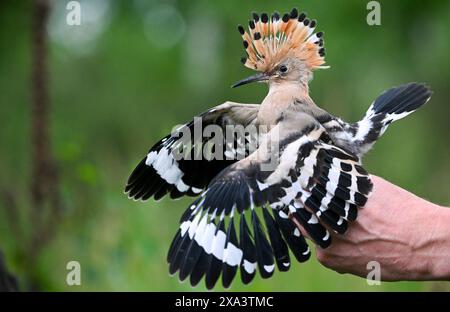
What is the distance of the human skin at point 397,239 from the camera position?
6.14 ft

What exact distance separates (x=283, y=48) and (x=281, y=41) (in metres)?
0.03

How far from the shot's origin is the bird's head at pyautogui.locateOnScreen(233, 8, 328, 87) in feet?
6.97

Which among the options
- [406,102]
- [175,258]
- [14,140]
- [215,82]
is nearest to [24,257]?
[175,258]

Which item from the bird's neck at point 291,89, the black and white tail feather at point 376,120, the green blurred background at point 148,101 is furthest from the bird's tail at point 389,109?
the green blurred background at point 148,101

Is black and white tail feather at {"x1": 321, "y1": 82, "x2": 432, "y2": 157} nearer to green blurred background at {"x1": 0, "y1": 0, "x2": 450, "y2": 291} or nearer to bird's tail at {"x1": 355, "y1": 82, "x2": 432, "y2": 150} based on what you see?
bird's tail at {"x1": 355, "y1": 82, "x2": 432, "y2": 150}

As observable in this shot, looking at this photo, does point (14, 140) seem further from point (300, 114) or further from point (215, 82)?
point (300, 114)

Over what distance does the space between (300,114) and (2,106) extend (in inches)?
171

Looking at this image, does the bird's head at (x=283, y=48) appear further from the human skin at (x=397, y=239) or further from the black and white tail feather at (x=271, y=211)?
the human skin at (x=397, y=239)

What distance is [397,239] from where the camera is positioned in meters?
1.89

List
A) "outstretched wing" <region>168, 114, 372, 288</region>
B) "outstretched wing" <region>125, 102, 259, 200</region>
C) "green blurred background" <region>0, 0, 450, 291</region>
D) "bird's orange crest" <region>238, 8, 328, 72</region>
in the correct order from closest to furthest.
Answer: "outstretched wing" <region>168, 114, 372, 288</region> → "bird's orange crest" <region>238, 8, 328, 72</region> → "outstretched wing" <region>125, 102, 259, 200</region> → "green blurred background" <region>0, 0, 450, 291</region>

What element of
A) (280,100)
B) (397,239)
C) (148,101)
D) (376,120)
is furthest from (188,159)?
(148,101)

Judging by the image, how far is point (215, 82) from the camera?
754 cm

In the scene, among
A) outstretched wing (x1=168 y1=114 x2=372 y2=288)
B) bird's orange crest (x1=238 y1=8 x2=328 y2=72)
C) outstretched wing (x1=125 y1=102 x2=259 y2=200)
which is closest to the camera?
outstretched wing (x1=168 y1=114 x2=372 y2=288)

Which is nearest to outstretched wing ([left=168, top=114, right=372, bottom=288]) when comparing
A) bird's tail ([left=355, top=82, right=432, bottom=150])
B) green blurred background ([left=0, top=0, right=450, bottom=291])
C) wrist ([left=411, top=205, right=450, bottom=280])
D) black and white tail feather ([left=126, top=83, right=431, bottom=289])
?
black and white tail feather ([left=126, top=83, right=431, bottom=289])
